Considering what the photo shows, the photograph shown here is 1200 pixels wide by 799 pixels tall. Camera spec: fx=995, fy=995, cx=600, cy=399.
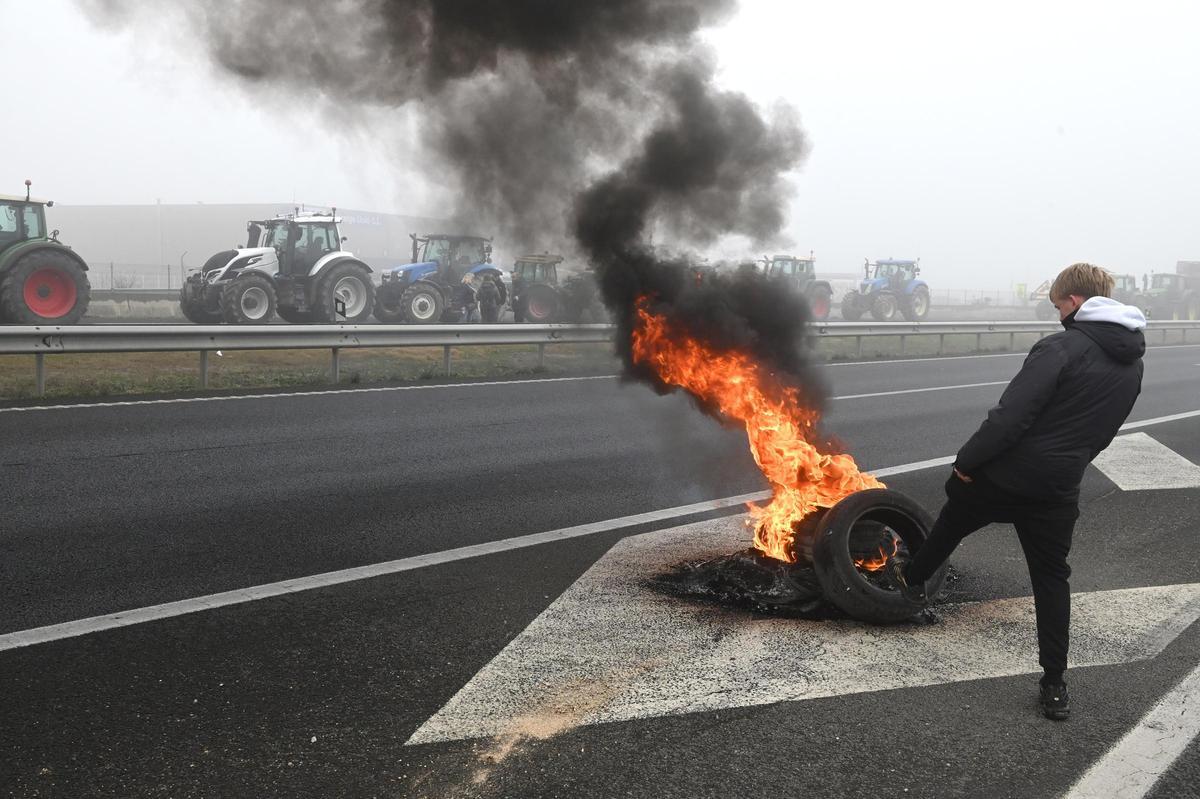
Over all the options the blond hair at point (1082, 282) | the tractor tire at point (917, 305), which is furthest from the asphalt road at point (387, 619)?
the tractor tire at point (917, 305)

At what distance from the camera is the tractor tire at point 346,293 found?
2102 centimetres

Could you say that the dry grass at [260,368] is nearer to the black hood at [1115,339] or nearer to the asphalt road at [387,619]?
the asphalt road at [387,619]

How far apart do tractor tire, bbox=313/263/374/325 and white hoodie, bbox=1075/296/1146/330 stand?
59.9 feet

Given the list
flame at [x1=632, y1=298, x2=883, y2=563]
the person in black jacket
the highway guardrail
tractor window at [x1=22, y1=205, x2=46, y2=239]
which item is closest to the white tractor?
tractor window at [x1=22, y1=205, x2=46, y2=239]

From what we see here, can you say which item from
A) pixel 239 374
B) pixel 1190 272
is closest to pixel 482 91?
pixel 239 374

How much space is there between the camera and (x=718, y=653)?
4125mm

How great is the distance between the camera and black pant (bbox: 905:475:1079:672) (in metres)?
3.73

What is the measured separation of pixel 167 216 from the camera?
7938 centimetres

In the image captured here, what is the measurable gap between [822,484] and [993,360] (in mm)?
18436

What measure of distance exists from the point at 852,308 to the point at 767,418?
1255 inches

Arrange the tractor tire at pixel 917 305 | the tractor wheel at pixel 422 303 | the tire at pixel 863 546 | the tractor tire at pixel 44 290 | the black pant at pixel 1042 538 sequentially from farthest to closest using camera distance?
1. the tractor tire at pixel 917 305
2. the tractor wheel at pixel 422 303
3. the tractor tire at pixel 44 290
4. the tire at pixel 863 546
5. the black pant at pixel 1042 538

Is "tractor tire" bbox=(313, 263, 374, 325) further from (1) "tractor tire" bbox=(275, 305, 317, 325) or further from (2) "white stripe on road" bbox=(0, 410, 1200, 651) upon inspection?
(2) "white stripe on road" bbox=(0, 410, 1200, 651)

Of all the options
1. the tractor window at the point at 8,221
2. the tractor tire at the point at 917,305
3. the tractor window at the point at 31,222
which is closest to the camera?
the tractor window at the point at 8,221

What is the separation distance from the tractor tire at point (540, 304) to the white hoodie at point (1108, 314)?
1968 cm
